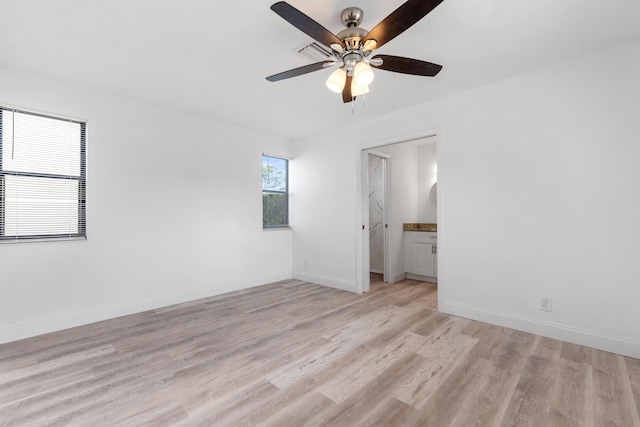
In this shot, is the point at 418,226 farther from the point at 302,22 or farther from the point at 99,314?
the point at 99,314

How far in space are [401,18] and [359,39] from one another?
0.35 metres

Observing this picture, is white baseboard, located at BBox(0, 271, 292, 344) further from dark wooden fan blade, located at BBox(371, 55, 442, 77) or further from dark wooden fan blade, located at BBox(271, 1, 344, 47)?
dark wooden fan blade, located at BBox(371, 55, 442, 77)

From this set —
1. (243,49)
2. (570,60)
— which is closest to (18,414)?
(243,49)

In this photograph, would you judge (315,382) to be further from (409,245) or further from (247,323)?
(409,245)

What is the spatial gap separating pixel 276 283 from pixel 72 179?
3.00m

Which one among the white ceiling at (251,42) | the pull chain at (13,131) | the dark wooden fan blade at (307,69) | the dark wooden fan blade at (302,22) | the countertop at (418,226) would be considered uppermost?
the white ceiling at (251,42)

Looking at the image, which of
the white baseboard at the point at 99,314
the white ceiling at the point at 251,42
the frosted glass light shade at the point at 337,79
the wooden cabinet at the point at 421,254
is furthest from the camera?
the wooden cabinet at the point at 421,254

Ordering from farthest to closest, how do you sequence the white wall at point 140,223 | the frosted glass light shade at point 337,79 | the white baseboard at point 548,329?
the white wall at point 140,223 → the white baseboard at point 548,329 → the frosted glass light shade at point 337,79

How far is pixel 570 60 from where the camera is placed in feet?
8.46

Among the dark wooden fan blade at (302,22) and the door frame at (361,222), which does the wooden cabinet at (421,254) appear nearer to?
the door frame at (361,222)

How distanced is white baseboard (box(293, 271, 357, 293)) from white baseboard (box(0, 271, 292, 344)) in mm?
1032

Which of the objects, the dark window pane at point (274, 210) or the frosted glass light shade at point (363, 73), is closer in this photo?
the frosted glass light shade at point (363, 73)

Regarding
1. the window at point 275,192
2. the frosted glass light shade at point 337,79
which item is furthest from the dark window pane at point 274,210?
the frosted glass light shade at point 337,79

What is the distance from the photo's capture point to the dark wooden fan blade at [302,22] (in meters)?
1.48
